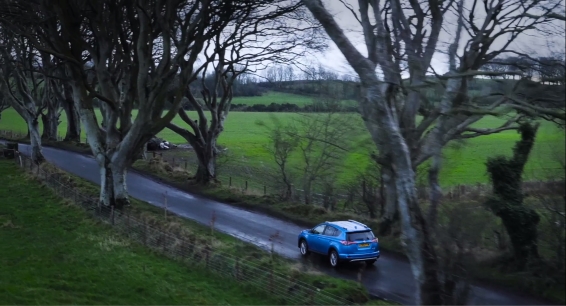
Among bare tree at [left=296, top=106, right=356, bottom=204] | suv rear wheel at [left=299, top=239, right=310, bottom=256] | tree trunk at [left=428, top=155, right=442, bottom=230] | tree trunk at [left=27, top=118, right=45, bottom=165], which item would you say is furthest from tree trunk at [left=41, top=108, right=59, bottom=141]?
tree trunk at [left=428, top=155, right=442, bottom=230]

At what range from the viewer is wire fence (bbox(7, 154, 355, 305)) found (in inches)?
592

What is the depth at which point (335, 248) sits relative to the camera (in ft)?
65.5

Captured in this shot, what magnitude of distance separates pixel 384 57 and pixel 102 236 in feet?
47.0

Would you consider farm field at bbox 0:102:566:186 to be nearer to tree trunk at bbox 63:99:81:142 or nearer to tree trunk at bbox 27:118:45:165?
tree trunk at bbox 27:118:45:165

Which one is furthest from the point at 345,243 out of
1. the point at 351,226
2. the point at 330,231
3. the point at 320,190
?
the point at 320,190

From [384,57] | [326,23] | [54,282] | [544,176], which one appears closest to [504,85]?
[384,57]

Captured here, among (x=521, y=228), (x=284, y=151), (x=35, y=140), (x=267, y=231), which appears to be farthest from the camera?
(x=35, y=140)

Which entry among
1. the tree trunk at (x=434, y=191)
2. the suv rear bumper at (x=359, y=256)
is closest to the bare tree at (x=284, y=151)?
the suv rear bumper at (x=359, y=256)

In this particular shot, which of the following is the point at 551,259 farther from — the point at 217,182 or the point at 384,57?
the point at 217,182

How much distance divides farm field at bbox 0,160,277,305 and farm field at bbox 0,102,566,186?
554 centimetres

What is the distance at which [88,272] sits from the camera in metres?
17.2

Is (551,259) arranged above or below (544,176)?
below

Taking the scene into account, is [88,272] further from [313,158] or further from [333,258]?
[313,158]

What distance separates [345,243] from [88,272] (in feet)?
25.7
